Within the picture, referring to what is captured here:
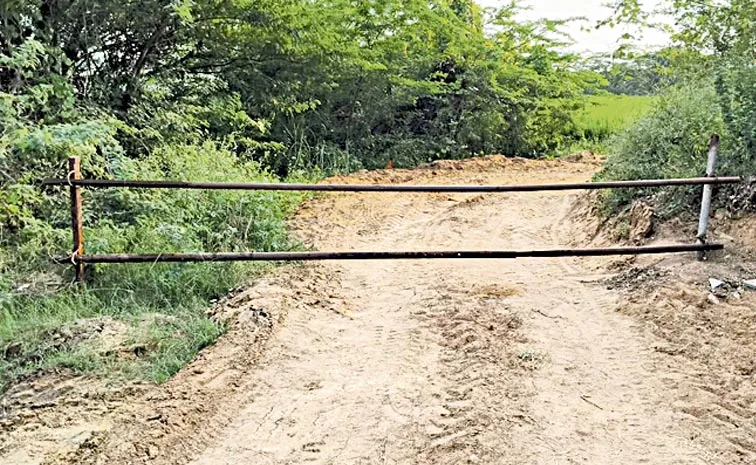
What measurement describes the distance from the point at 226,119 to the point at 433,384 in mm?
6004

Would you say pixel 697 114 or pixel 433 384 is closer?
pixel 433 384

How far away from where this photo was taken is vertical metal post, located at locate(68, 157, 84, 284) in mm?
4471

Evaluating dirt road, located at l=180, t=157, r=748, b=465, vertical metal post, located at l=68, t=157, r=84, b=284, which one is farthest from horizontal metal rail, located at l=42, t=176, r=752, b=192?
dirt road, located at l=180, t=157, r=748, b=465

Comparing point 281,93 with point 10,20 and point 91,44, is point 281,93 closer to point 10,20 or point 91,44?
point 91,44

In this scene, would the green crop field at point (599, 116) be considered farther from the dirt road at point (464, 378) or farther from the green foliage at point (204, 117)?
the dirt road at point (464, 378)

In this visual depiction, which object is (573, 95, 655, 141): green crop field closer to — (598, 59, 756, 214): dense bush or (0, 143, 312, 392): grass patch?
(598, 59, 756, 214): dense bush

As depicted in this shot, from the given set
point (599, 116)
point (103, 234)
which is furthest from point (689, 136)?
point (599, 116)

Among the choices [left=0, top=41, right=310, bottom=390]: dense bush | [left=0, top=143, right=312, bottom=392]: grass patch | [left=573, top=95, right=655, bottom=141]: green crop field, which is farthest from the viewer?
[left=573, top=95, right=655, bottom=141]: green crop field

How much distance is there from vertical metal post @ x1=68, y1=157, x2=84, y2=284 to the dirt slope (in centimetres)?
117

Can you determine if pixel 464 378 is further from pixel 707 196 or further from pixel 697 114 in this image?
pixel 697 114

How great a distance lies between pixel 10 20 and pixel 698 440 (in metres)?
6.55

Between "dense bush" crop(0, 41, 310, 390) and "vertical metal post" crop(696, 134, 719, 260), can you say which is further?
"vertical metal post" crop(696, 134, 719, 260)

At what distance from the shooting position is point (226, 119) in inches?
331

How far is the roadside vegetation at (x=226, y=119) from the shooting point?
4508mm
